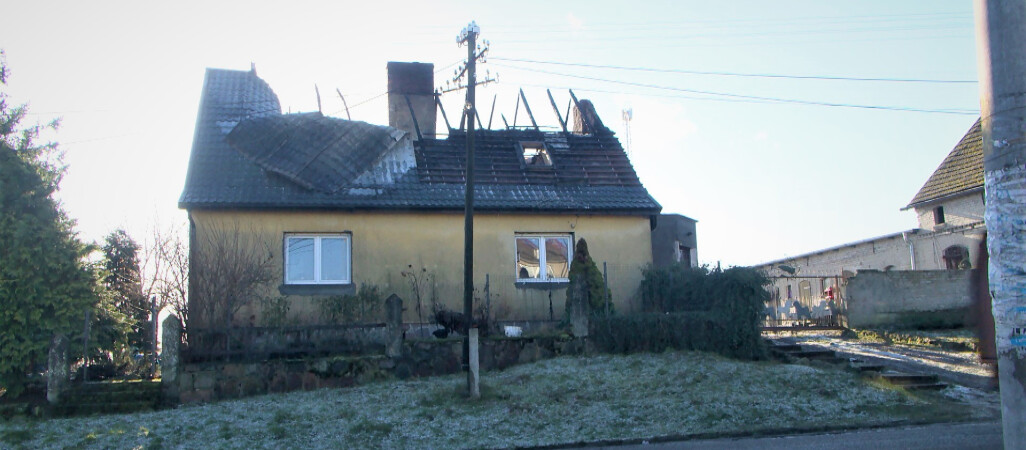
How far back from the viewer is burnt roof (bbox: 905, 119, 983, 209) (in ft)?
91.6

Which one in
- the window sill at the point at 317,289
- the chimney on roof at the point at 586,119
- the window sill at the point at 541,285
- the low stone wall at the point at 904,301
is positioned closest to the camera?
the window sill at the point at 317,289

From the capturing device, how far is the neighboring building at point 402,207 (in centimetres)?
1856

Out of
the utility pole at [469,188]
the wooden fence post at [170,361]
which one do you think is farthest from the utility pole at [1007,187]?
the wooden fence post at [170,361]

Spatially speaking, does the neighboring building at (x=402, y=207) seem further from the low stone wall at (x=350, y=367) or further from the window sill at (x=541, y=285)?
the low stone wall at (x=350, y=367)

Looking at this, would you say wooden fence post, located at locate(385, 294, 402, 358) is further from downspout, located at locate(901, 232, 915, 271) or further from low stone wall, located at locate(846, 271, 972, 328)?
downspout, located at locate(901, 232, 915, 271)

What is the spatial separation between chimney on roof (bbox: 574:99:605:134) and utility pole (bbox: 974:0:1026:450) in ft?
61.7

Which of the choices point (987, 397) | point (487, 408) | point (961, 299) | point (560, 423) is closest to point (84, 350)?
point (487, 408)

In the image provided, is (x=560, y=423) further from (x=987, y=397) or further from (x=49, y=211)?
(x=49, y=211)

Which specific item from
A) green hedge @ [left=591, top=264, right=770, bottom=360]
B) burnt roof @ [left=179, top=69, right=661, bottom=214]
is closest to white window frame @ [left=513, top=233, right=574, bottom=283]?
burnt roof @ [left=179, top=69, right=661, bottom=214]

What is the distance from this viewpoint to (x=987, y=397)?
45.2 feet

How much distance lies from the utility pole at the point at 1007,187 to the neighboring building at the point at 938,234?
68.9 feet

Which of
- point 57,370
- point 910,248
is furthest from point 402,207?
point 910,248

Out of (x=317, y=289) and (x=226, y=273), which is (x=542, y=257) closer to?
(x=317, y=289)

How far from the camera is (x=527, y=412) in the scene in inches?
494
